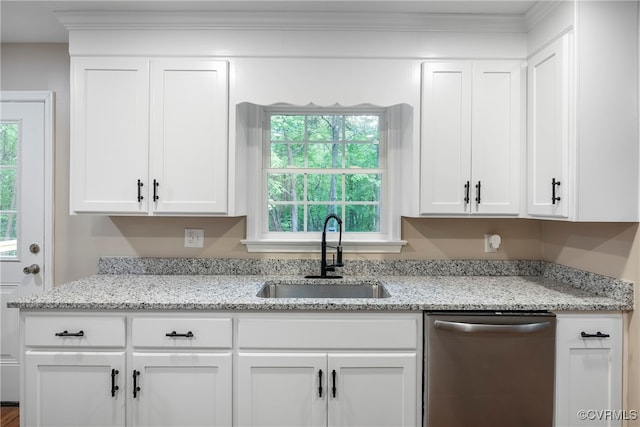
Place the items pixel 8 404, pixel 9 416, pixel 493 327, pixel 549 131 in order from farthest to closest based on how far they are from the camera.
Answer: pixel 8 404 < pixel 9 416 < pixel 549 131 < pixel 493 327

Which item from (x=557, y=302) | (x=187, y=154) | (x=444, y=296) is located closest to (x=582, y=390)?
(x=557, y=302)

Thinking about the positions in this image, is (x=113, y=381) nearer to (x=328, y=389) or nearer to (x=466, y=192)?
(x=328, y=389)

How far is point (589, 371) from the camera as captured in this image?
1844 millimetres

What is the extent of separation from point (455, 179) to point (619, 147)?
28.9 inches

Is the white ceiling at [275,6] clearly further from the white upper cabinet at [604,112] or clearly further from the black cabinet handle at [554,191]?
the black cabinet handle at [554,191]

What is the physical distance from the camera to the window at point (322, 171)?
2586mm

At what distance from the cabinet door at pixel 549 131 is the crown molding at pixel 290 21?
0.36 m

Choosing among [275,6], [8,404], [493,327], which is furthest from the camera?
[8,404]

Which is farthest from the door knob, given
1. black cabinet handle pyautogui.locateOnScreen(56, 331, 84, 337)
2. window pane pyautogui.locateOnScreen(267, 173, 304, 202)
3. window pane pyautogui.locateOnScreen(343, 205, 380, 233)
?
window pane pyautogui.locateOnScreen(343, 205, 380, 233)

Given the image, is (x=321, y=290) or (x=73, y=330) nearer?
(x=73, y=330)

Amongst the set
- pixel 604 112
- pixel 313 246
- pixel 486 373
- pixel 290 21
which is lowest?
pixel 486 373

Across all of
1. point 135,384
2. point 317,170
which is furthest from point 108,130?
point 135,384

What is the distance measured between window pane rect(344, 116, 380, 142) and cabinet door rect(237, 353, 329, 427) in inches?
54.8

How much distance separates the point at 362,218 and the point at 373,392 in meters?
1.09
